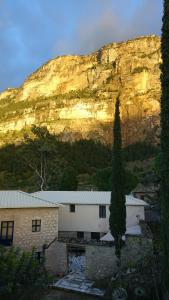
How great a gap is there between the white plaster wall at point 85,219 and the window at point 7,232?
846 cm

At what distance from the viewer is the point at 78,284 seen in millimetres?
19609

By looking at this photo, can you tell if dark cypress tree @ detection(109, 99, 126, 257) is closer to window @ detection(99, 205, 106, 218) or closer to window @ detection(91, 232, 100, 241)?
window @ detection(99, 205, 106, 218)

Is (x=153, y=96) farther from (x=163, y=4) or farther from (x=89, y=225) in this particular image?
(x=163, y=4)

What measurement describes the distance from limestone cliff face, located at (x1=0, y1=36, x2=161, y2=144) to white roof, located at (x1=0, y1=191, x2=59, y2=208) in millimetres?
85511

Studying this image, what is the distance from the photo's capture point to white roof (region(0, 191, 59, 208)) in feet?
74.5

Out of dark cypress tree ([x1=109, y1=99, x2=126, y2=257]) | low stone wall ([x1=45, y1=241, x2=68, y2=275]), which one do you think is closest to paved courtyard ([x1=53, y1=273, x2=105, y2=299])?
low stone wall ([x1=45, y1=241, x2=68, y2=275])

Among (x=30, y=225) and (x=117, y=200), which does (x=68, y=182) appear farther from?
(x=117, y=200)

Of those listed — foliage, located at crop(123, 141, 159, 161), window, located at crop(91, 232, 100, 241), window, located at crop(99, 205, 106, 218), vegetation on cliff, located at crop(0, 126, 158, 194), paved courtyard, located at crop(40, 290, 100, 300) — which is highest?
foliage, located at crop(123, 141, 159, 161)

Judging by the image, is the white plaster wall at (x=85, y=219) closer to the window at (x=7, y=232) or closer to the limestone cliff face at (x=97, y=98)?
the window at (x=7, y=232)

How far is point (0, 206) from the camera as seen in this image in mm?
22000

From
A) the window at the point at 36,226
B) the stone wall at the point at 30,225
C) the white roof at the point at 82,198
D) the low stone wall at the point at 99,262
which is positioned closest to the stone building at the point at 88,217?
the white roof at the point at 82,198

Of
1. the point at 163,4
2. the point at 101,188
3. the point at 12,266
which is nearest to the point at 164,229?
the point at 12,266

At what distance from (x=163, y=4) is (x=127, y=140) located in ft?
362

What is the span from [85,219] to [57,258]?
7979mm
